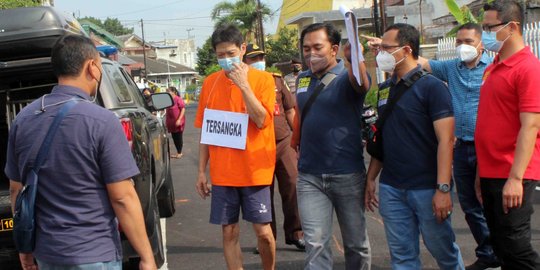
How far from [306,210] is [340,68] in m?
0.95

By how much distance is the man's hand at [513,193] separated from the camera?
3771 mm

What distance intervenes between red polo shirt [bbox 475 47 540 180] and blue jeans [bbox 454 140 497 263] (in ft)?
3.95

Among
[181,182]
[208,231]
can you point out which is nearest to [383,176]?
[208,231]

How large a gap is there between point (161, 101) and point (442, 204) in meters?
4.24

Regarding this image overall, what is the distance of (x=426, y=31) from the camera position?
94.3 ft

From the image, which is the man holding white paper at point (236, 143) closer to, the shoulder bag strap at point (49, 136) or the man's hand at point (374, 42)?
the man's hand at point (374, 42)

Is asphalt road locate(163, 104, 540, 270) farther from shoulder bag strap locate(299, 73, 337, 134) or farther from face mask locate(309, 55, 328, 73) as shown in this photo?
face mask locate(309, 55, 328, 73)

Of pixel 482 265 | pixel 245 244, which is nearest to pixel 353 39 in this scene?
pixel 482 265

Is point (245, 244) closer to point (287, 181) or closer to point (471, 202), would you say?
point (287, 181)

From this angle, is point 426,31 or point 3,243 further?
point 426,31

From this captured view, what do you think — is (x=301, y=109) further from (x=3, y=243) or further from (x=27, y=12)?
(x=3, y=243)

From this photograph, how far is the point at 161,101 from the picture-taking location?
7.53m

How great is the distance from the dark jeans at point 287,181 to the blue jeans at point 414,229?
1.98 m

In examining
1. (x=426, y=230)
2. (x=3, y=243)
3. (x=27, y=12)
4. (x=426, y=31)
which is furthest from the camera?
(x=426, y=31)
